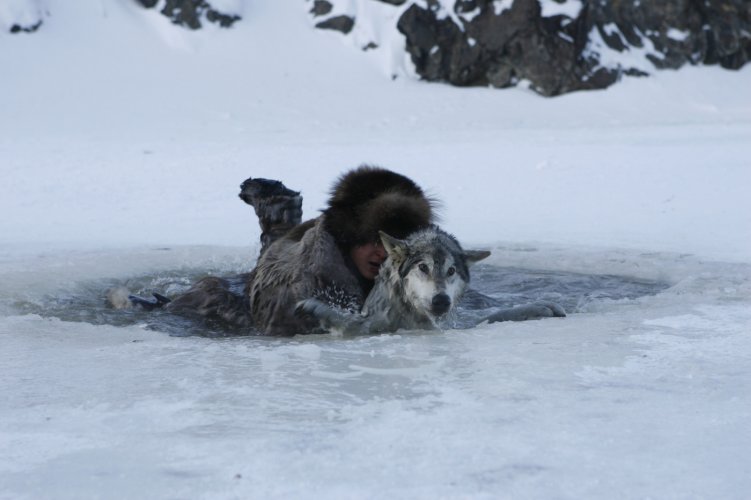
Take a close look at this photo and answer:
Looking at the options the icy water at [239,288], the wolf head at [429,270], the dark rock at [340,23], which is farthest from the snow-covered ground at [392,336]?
the dark rock at [340,23]

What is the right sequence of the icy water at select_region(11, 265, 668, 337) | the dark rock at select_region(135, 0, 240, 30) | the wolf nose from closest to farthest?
the wolf nose
the icy water at select_region(11, 265, 668, 337)
the dark rock at select_region(135, 0, 240, 30)

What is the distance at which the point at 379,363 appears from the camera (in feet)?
11.7

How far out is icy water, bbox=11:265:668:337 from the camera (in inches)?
201

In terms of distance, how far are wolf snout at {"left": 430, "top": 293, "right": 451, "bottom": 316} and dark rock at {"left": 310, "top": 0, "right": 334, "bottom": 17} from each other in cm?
1867

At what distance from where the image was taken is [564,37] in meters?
19.5

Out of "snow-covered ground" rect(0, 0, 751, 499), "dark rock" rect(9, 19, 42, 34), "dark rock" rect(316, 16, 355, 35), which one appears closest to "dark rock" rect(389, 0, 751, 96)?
"snow-covered ground" rect(0, 0, 751, 499)

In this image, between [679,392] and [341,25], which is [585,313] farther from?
[341,25]

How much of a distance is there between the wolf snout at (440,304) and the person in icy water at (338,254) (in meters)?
0.65

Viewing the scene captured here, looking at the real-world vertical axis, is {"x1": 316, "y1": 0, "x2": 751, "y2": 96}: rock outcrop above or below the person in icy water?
above

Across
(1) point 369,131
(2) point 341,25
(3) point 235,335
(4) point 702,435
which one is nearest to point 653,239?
(3) point 235,335

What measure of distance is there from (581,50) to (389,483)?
1830 centimetres

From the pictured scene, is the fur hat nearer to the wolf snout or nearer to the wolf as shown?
the wolf

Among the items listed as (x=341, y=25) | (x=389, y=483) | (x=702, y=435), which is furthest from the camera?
(x=341, y=25)

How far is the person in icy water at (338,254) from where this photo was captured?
4840 mm
